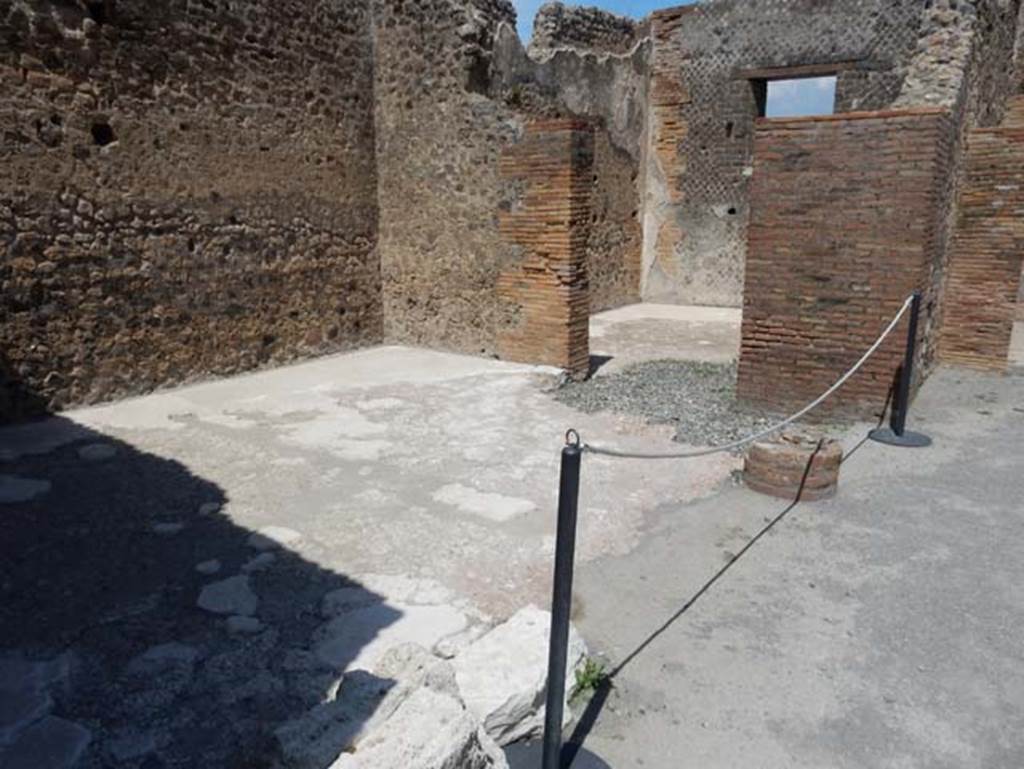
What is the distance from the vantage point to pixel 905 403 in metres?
5.22

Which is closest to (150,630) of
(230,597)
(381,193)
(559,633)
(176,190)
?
(230,597)

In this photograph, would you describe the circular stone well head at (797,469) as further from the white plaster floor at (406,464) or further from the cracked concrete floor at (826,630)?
the white plaster floor at (406,464)

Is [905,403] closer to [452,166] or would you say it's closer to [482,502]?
[482,502]

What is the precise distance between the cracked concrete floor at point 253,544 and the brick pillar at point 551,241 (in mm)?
1223

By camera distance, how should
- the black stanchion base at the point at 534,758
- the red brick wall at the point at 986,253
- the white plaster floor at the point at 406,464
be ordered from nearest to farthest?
the black stanchion base at the point at 534,758
the white plaster floor at the point at 406,464
the red brick wall at the point at 986,253

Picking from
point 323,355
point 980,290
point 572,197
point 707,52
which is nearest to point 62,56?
point 323,355

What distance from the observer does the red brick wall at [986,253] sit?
7137mm

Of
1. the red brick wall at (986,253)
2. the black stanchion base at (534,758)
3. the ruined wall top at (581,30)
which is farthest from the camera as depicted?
the ruined wall top at (581,30)

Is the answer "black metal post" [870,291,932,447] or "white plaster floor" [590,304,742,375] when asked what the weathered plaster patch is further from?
"white plaster floor" [590,304,742,375]

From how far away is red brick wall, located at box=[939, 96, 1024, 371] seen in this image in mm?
7137

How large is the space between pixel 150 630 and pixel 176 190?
444cm

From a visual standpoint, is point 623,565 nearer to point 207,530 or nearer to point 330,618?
point 330,618

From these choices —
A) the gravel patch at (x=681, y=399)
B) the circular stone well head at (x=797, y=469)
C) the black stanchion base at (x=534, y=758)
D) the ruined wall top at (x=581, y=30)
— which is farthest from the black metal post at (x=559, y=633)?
the ruined wall top at (x=581, y=30)

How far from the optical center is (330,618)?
2.99 metres
